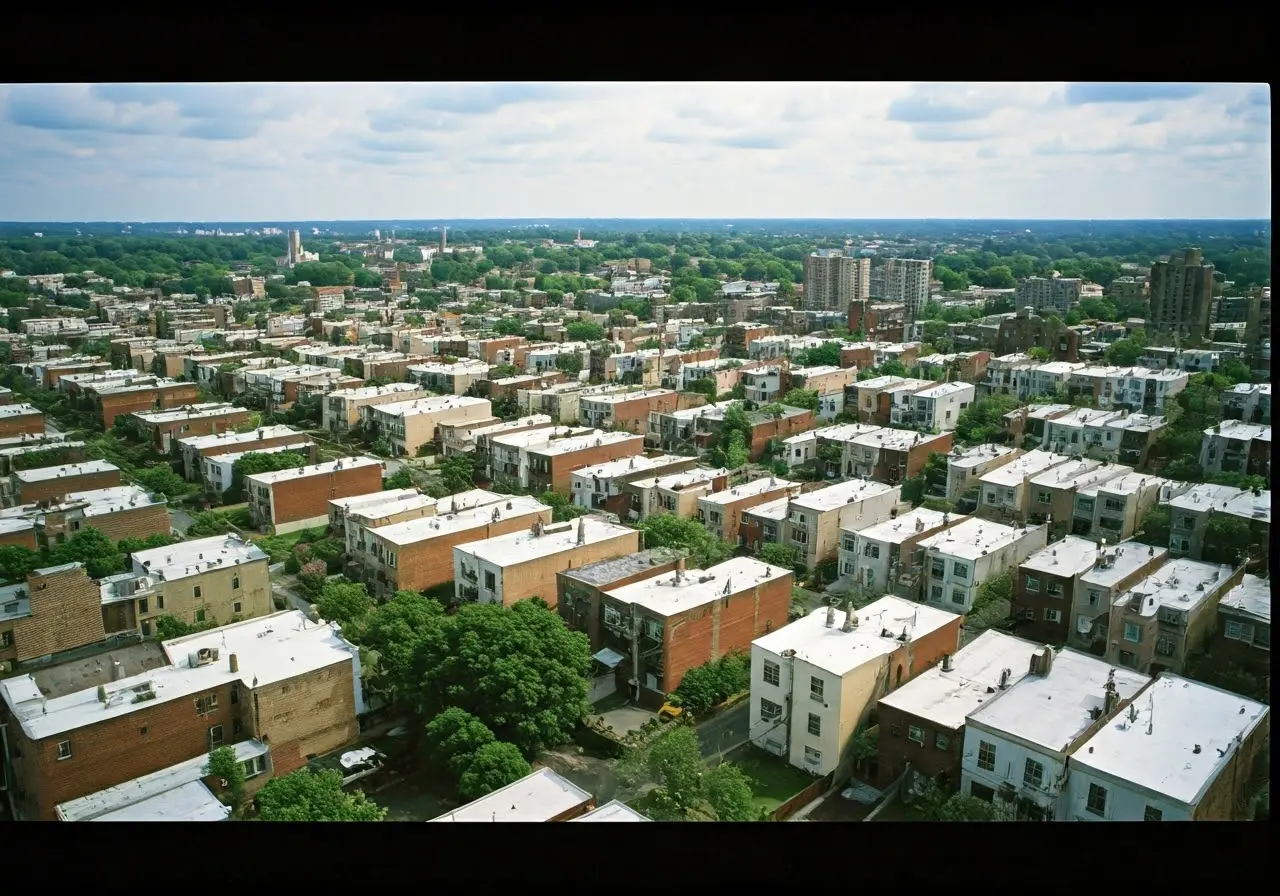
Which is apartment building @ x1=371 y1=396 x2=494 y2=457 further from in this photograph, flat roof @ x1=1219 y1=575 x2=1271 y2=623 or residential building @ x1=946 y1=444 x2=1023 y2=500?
flat roof @ x1=1219 y1=575 x2=1271 y2=623

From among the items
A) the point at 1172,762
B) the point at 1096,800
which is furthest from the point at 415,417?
the point at 1172,762

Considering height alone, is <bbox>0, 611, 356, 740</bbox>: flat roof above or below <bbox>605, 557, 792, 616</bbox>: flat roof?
below

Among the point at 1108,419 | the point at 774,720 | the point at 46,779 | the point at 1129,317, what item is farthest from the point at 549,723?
the point at 1129,317

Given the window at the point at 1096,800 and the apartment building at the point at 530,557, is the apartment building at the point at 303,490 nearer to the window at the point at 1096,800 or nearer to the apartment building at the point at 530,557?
the apartment building at the point at 530,557

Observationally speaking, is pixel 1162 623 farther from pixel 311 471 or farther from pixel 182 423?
pixel 182 423

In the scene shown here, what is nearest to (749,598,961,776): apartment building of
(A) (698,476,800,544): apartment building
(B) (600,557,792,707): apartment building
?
(B) (600,557,792,707): apartment building
